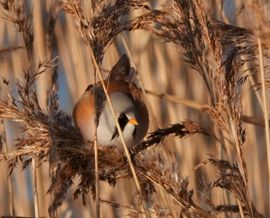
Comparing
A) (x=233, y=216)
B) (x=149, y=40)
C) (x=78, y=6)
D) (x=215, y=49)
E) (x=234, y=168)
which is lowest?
(x=233, y=216)

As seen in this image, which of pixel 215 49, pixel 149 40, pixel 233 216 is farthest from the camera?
pixel 149 40

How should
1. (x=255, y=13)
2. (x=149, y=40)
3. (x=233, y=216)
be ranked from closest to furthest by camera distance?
(x=255, y=13)
(x=233, y=216)
(x=149, y=40)

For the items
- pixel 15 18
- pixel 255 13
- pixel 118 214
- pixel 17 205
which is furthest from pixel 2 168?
pixel 255 13

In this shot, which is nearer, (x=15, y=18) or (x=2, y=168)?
(x=15, y=18)

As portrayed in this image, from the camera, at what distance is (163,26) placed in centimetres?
132

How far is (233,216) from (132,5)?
108 cm

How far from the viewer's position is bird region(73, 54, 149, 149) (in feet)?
5.84

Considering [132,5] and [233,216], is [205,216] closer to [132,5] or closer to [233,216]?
[132,5]

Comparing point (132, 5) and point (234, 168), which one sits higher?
point (132, 5)

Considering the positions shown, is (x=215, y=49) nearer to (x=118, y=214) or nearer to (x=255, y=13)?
(x=255, y=13)

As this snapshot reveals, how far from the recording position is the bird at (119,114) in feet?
5.84

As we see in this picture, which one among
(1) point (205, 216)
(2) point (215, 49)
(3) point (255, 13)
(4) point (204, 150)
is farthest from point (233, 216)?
(3) point (255, 13)

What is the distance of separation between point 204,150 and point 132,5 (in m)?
1.17

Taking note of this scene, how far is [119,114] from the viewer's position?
1815mm
